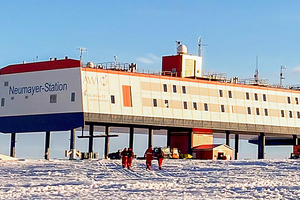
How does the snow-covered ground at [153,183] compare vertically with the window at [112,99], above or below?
below

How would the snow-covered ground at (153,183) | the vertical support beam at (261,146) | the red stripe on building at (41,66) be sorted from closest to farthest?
1. the snow-covered ground at (153,183)
2. the red stripe on building at (41,66)
3. the vertical support beam at (261,146)

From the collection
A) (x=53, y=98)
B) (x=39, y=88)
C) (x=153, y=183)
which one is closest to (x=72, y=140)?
(x=53, y=98)

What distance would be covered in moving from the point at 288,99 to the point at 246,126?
29.8 feet

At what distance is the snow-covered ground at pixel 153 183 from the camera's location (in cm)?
3028

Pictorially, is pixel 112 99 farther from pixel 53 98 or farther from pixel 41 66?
pixel 41 66

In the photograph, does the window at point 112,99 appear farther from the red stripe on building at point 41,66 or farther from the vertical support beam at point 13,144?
the vertical support beam at point 13,144

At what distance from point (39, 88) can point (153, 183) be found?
47.7m

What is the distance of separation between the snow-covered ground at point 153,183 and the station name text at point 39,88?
31.0 m

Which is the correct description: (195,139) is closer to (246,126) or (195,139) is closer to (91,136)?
(246,126)

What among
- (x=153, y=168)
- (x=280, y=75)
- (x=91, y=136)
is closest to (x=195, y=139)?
(x=91, y=136)

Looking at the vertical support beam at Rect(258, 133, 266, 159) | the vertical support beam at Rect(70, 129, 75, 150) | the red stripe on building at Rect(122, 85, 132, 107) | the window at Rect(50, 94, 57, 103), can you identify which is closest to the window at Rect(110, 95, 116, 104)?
the red stripe on building at Rect(122, 85, 132, 107)

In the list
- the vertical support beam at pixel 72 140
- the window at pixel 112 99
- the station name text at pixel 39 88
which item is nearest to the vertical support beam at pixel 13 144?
the station name text at pixel 39 88

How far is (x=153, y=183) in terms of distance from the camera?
34844 mm

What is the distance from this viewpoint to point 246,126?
91.0 m
